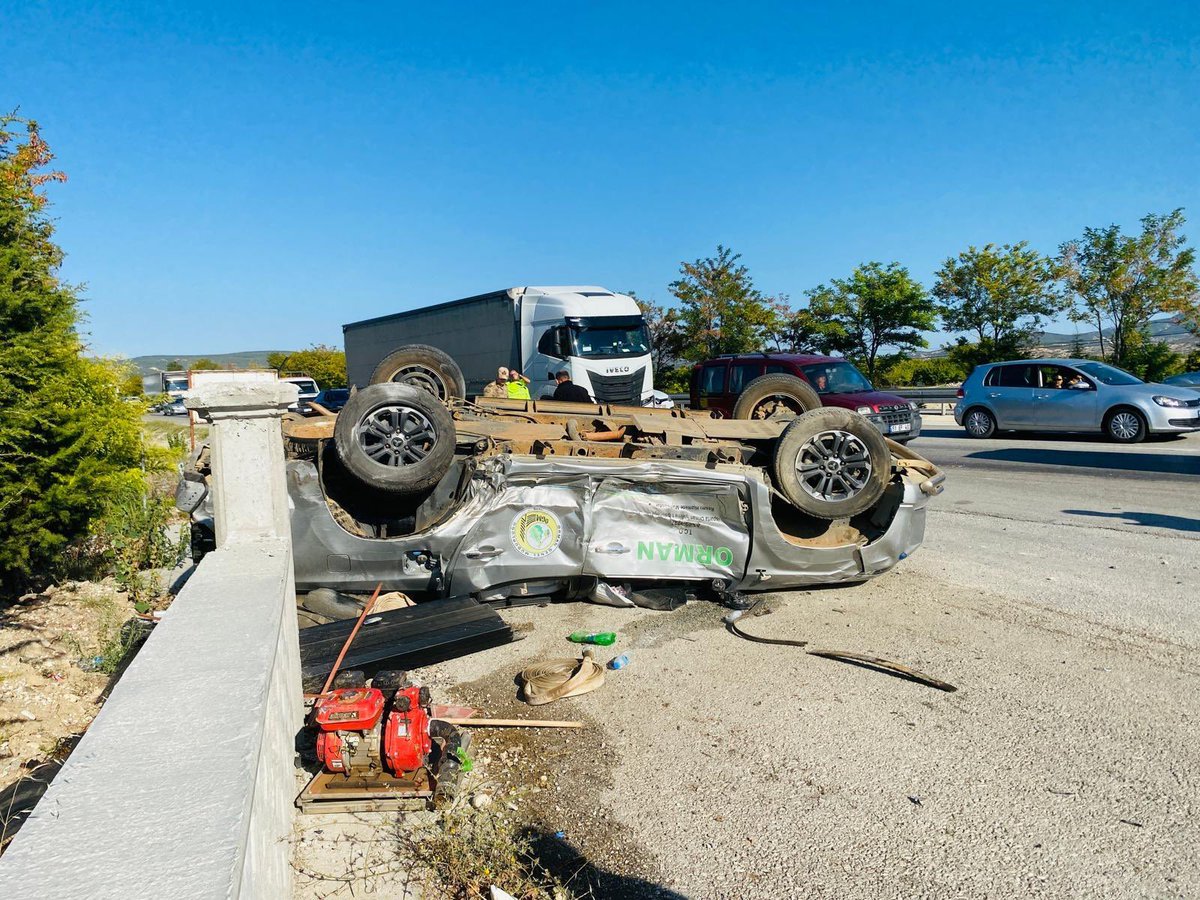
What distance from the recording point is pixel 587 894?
2953mm

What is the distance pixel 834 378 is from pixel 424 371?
9014 millimetres

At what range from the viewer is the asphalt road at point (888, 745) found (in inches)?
123

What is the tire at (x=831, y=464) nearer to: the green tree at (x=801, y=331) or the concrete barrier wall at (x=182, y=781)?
the concrete barrier wall at (x=182, y=781)

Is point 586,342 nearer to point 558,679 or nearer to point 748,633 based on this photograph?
point 748,633

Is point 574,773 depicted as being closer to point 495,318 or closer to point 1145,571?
point 1145,571

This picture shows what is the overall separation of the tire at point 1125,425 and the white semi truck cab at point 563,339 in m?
9.19

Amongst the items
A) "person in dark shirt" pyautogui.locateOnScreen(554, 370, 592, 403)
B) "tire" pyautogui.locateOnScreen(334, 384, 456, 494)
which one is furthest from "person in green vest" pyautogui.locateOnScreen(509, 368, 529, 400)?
"tire" pyautogui.locateOnScreen(334, 384, 456, 494)

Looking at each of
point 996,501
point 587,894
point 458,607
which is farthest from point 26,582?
point 996,501

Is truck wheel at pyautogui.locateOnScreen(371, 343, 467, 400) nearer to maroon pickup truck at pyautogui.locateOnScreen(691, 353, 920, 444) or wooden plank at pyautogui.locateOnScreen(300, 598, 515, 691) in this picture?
wooden plank at pyautogui.locateOnScreen(300, 598, 515, 691)

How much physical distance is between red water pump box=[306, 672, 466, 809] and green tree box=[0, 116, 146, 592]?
4.10m

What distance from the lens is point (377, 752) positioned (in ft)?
11.9

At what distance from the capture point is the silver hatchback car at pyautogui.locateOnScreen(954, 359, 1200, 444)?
15461 mm

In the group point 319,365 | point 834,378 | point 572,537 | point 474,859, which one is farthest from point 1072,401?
point 319,365

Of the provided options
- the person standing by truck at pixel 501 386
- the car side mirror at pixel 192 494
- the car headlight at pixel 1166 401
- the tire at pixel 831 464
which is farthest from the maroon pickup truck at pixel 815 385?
the car side mirror at pixel 192 494
